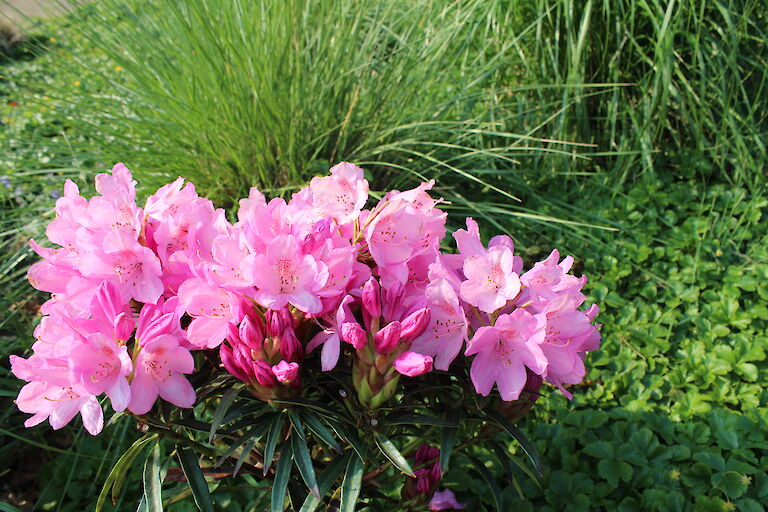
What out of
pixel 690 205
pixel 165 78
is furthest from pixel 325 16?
pixel 690 205

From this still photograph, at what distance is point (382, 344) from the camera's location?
892 mm

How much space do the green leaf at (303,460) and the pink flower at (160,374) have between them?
0.54 ft

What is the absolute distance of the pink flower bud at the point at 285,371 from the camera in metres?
0.88

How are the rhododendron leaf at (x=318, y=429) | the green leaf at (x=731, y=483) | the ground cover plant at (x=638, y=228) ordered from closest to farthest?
the rhododendron leaf at (x=318, y=429) < the green leaf at (x=731, y=483) < the ground cover plant at (x=638, y=228)

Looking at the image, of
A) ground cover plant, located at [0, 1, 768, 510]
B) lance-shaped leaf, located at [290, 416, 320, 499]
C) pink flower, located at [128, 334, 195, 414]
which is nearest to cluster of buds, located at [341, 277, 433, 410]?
lance-shaped leaf, located at [290, 416, 320, 499]

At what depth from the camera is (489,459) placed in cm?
164

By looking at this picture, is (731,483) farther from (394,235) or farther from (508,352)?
(394,235)

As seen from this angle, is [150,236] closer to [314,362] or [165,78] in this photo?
[314,362]

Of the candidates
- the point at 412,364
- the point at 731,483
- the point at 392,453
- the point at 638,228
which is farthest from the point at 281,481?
the point at 638,228

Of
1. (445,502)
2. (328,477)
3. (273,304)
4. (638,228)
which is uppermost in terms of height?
(273,304)

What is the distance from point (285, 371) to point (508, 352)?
307 mm

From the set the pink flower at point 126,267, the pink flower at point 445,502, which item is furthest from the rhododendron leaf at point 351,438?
the pink flower at point 445,502

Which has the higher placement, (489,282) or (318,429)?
(489,282)

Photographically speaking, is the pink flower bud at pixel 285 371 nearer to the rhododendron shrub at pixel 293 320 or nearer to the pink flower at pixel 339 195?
the rhododendron shrub at pixel 293 320
